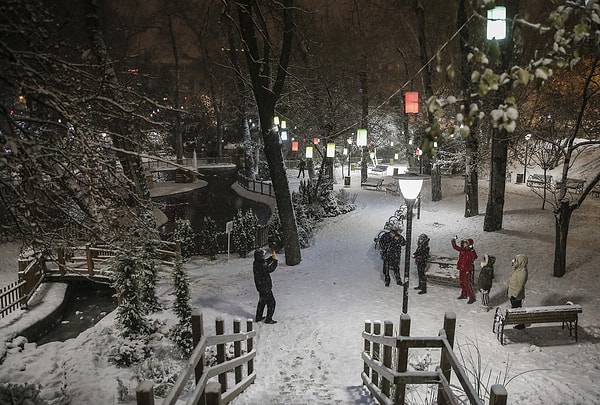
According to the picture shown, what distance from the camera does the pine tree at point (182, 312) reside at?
8086mm

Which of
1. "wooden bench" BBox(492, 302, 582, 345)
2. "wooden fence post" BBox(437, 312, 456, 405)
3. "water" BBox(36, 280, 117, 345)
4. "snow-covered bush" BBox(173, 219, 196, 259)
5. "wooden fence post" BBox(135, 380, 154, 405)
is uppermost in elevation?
"wooden fence post" BBox(135, 380, 154, 405)

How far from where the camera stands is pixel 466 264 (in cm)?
984

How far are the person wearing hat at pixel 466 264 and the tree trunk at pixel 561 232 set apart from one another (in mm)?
2665

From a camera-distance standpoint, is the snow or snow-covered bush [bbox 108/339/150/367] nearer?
the snow

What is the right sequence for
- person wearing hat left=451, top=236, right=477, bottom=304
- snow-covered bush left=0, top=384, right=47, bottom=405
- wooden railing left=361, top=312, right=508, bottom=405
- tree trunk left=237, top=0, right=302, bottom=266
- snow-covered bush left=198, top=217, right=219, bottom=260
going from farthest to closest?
snow-covered bush left=198, top=217, right=219, bottom=260, tree trunk left=237, top=0, right=302, bottom=266, person wearing hat left=451, top=236, right=477, bottom=304, snow-covered bush left=0, top=384, right=47, bottom=405, wooden railing left=361, top=312, right=508, bottom=405

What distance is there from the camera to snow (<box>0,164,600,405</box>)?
6.59 m

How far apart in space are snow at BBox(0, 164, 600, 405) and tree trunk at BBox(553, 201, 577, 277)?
0.96 ft

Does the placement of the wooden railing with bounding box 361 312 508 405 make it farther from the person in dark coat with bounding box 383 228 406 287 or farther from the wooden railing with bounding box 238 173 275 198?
the wooden railing with bounding box 238 173 275 198

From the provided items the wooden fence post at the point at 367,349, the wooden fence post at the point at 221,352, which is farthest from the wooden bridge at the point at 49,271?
the wooden fence post at the point at 367,349

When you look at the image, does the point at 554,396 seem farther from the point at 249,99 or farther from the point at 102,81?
the point at 249,99

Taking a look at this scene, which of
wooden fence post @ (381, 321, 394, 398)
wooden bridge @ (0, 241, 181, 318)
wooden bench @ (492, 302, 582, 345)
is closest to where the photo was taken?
wooden fence post @ (381, 321, 394, 398)

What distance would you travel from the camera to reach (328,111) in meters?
21.5

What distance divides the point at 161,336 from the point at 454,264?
837 centimetres

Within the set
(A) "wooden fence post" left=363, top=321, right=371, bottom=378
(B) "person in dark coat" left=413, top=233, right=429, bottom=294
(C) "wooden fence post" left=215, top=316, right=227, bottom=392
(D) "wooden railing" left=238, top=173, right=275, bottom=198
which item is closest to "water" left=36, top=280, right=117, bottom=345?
(C) "wooden fence post" left=215, top=316, right=227, bottom=392
